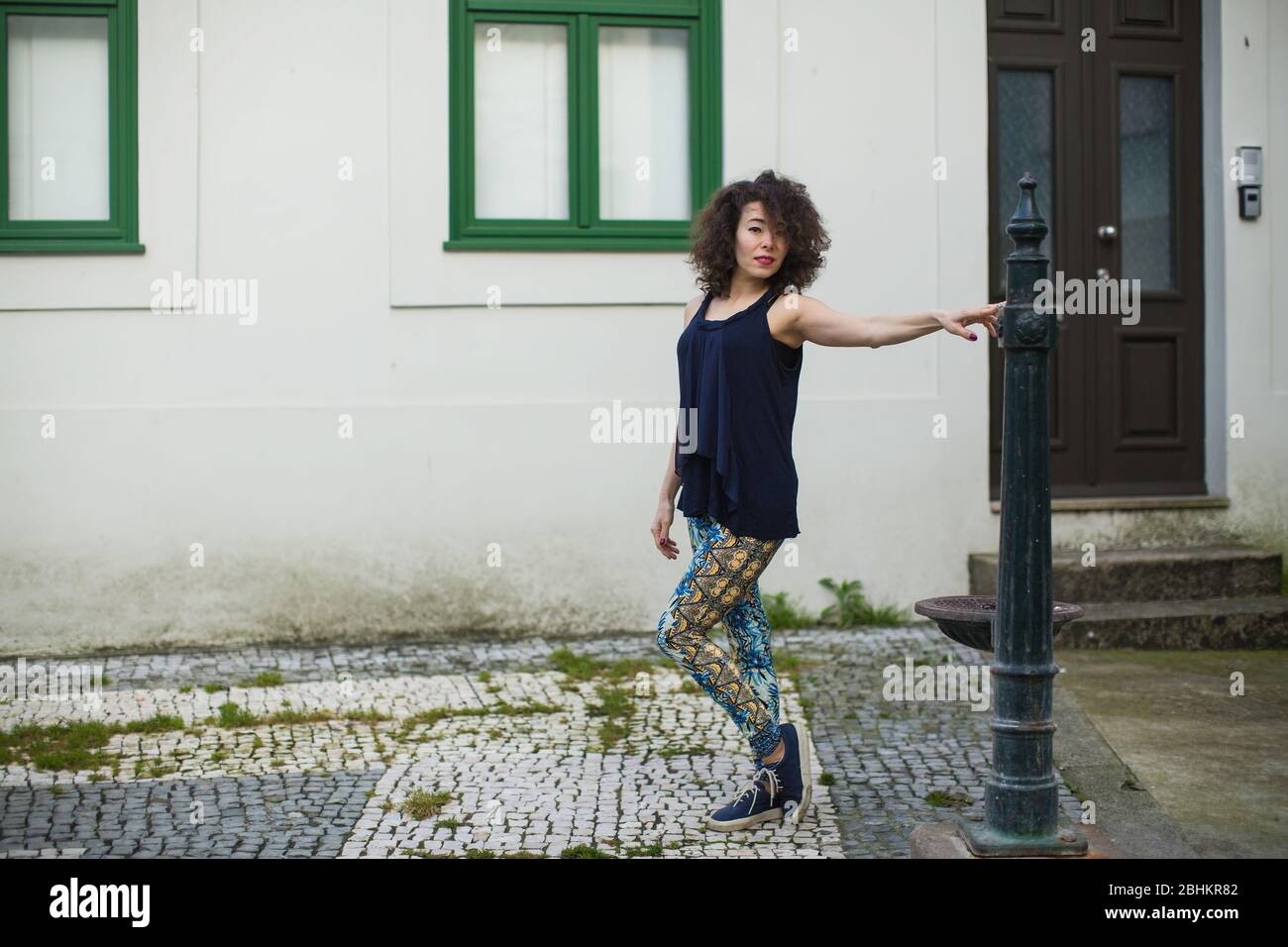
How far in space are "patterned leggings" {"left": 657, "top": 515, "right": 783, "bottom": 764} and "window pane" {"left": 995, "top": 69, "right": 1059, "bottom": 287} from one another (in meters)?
4.53

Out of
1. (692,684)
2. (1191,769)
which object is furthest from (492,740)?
(1191,769)

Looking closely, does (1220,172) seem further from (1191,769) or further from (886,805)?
(886,805)

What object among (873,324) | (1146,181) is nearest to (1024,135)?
(1146,181)

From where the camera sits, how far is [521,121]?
8078mm

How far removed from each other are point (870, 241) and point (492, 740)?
3816 mm

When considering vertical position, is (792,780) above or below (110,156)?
below

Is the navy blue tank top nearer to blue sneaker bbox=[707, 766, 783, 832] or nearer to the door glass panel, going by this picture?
blue sneaker bbox=[707, 766, 783, 832]

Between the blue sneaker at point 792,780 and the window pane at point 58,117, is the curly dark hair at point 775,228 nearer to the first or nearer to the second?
the blue sneaker at point 792,780

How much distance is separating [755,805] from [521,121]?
4.77 m

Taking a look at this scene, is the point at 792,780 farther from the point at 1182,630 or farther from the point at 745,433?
the point at 1182,630

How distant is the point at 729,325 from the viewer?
444 centimetres

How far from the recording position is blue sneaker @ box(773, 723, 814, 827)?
4633 mm
